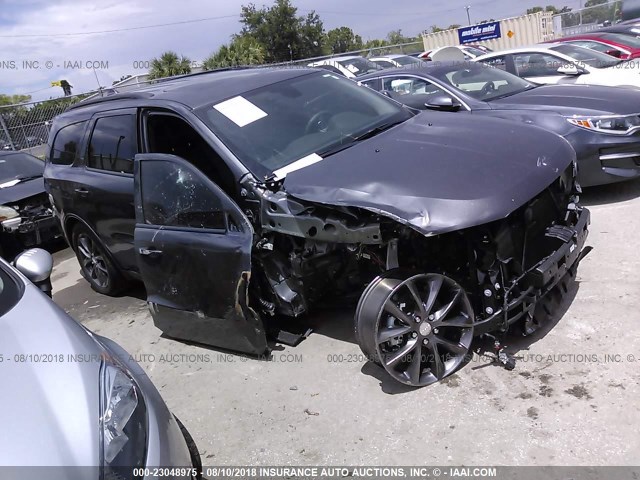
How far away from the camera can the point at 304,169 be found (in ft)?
11.6

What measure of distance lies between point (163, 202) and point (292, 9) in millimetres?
47631

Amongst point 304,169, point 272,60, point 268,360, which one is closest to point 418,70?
point 304,169

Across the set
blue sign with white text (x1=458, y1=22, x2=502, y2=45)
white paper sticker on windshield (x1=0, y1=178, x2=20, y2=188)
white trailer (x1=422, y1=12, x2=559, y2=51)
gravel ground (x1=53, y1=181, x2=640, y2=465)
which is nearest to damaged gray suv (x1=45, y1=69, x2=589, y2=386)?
gravel ground (x1=53, y1=181, x2=640, y2=465)

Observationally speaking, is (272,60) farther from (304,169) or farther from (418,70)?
(304,169)

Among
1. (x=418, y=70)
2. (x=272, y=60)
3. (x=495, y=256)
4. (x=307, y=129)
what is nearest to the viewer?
(x=495, y=256)

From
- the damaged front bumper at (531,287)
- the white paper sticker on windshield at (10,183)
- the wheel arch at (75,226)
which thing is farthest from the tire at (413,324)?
the white paper sticker on windshield at (10,183)

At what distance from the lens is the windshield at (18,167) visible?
26.9ft

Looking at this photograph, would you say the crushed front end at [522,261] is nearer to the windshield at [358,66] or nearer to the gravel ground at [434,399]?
the gravel ground at [434,399]

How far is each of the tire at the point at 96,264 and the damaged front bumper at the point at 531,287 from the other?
380 cm

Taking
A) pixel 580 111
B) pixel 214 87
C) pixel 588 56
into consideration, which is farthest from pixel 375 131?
pixel 588 56

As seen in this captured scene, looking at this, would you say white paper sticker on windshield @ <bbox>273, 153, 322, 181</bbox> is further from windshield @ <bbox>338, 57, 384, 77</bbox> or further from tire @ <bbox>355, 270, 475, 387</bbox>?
windshield @ <bbox>338, 57, 384, 77</bbox>

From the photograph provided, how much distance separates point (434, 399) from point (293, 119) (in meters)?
2.18

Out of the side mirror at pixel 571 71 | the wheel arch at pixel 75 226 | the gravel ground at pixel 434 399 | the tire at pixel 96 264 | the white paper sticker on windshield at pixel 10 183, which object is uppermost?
the side mirror at pixel 571 71

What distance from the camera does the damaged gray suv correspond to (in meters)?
3.12
